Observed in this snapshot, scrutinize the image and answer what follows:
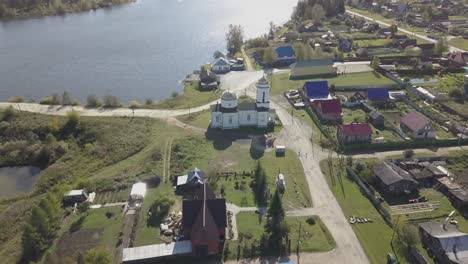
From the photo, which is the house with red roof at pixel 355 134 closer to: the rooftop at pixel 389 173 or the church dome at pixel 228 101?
the rooftop at pixel 389 173

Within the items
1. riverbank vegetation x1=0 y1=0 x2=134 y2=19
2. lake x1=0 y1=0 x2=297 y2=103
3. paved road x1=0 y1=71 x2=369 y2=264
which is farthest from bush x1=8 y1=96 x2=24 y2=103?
riverbank vegetation x1=0 y1=0 x2=134 y2=19

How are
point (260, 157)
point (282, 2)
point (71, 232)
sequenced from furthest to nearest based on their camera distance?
1. point (282, 2)
2. point (260, 157)
3. point (71, 232)

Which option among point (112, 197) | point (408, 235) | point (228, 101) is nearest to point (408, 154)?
point (408, 235)

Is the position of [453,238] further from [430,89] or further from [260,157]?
[430,89]

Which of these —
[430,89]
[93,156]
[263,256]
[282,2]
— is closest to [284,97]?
[430,89]

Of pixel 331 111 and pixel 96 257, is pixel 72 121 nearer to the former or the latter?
pixel 96 257

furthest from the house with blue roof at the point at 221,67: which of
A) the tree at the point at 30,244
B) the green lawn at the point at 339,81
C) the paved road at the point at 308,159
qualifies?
the tree at the point at 30,244

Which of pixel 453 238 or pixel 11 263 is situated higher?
pixel 453 238
